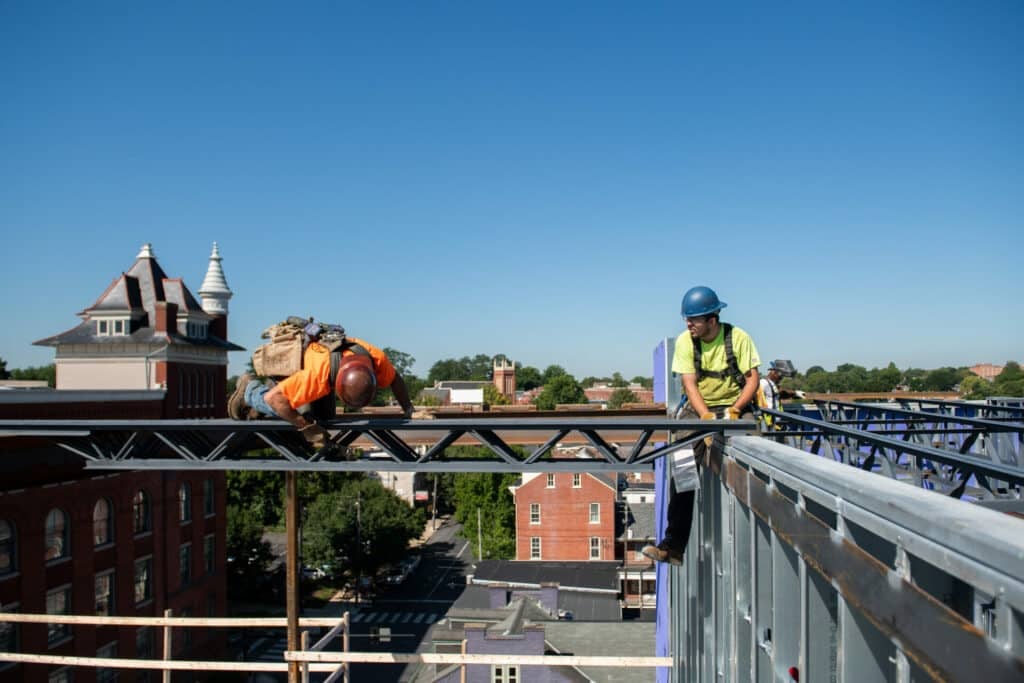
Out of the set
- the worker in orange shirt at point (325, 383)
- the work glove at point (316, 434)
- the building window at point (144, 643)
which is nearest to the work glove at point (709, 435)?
the worker in orange shirt at point (325, 383)

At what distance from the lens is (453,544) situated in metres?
68.3

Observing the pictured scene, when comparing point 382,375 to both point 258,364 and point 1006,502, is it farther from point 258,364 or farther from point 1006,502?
point 1006,502

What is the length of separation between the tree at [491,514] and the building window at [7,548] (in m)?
35.4

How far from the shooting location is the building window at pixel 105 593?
27.2m

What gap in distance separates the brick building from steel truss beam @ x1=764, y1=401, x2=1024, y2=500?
1085 cm

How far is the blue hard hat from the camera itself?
22.5 ft

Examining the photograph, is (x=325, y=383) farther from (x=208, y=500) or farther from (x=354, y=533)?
(x=354, y=533)

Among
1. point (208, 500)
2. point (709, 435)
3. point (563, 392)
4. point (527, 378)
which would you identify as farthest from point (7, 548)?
point (527, 378)

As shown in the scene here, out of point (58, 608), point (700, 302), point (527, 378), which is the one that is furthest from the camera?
point (527, 378)

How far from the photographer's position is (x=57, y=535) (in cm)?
2488

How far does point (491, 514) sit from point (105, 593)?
106ft

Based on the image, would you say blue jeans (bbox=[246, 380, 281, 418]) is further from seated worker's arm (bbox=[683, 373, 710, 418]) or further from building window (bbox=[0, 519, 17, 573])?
building window (bbox=[0, 519, 17, 573])

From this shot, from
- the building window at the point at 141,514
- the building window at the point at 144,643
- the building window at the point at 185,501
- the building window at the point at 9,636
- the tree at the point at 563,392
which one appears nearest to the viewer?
the building window at the point at 9,636

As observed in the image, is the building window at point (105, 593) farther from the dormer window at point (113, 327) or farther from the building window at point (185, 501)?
the dormer window at point (113, 327)
